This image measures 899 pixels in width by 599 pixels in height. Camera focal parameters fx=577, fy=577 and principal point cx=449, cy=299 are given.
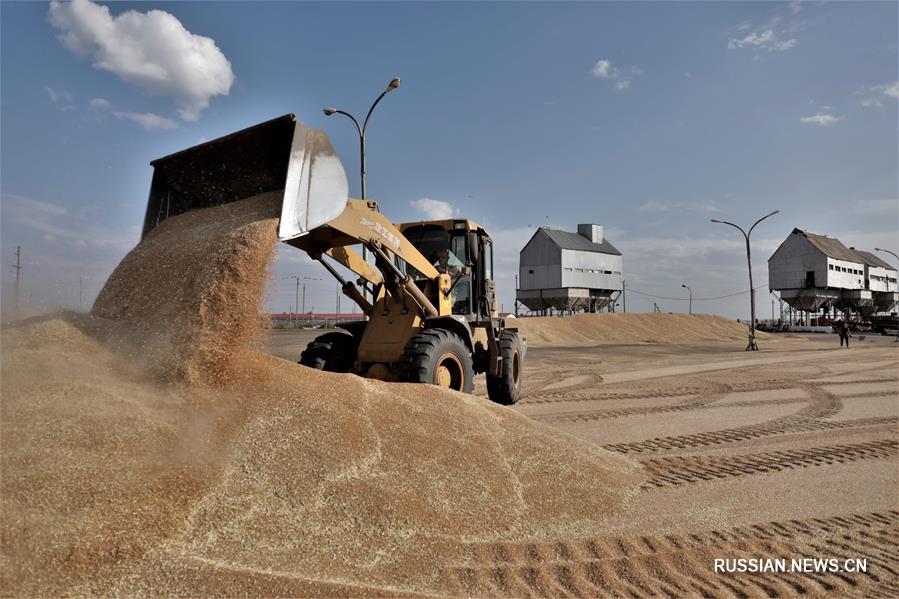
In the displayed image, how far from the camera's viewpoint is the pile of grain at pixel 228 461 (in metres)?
3.14

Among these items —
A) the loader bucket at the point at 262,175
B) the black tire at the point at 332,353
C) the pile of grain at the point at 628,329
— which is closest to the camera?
the loader bucket at the point at 262,175

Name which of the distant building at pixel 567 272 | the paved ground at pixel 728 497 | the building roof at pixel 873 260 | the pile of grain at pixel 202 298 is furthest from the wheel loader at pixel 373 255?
the building roof at pixel 873 260

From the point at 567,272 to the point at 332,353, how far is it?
144 ft

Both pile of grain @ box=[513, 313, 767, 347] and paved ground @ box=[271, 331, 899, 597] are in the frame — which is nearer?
paved ground @ box=[271, 331, 899, 597]

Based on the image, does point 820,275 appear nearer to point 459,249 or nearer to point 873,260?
point 873,260

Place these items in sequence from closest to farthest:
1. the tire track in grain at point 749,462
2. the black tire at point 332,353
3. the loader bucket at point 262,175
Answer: the loader bucket at point 262,175 → the tire track in grain at point 749,462 → the black tire at point 332,353

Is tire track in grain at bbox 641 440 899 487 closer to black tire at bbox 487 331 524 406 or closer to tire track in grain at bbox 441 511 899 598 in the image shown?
tire track in grain at bbox 441 511 899 598

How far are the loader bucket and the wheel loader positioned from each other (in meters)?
0.01

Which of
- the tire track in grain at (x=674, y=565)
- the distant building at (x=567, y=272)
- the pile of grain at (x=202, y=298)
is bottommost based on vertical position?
the tire track in grain at (x=674, y=565)

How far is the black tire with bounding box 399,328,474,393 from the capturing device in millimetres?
6887

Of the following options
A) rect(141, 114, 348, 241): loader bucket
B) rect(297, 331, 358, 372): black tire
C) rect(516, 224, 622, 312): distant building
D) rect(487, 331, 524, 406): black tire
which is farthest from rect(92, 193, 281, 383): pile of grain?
rect(516, 224, 622, 312): distant building

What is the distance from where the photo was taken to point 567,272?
50312mm

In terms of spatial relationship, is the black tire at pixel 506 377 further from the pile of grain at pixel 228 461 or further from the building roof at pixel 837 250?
the building roof at pixel 837 250

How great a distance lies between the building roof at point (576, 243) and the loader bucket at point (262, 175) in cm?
4579
